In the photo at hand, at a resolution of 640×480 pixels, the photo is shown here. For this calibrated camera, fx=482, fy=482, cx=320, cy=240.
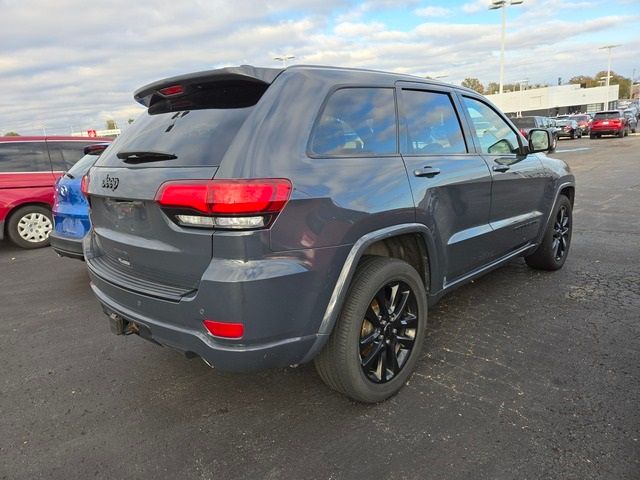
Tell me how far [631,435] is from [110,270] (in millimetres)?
2996

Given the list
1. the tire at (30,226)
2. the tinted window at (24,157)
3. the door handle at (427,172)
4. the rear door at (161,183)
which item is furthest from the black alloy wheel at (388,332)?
the tinted window at (24,157)

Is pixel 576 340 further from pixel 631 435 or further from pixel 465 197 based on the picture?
pixel 465 197

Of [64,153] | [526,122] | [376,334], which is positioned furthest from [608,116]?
[376,334]

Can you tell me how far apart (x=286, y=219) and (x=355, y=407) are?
1.28 meters

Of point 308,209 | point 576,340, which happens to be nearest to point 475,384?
point 576,340

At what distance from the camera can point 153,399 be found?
9.79 feet

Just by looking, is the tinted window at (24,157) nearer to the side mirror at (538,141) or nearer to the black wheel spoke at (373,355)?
the black wheel spoke at (373,355)

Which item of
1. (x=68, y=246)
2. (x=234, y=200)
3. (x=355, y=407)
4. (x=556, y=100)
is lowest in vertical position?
(x=355, y=407)

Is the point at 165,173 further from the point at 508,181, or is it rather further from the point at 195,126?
the point at 508,181

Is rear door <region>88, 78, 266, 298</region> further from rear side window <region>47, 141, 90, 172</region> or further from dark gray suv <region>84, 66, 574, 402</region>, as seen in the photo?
rear side window <region>47, 141, 90, 172</region>

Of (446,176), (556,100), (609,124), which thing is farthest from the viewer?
(556,100)

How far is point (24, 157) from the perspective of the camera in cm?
742

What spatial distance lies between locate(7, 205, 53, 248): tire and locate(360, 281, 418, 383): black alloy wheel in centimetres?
642

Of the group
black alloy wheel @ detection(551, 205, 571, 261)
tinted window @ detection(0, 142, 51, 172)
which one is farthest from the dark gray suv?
tinted window @ detection(0, 142, 51, 172)
